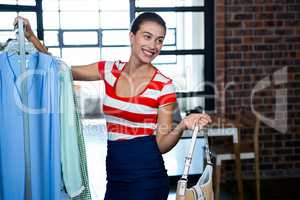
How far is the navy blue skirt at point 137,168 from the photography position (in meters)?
1.58

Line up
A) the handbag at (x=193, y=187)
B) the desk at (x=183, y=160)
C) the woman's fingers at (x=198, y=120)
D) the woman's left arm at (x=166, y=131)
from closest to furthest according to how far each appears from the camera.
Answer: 1. the handbag at (x=193, y=187)
2. the woman's fingers at (x=198, y=120)
3. the woman's left arm at (x=166, y=131)
4. the desk at (x=183, y=160)

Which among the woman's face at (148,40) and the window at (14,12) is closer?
the woman's face at (148,40)

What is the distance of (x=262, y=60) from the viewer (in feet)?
12.7

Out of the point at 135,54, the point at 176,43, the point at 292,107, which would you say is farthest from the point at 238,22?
the point at 135,54

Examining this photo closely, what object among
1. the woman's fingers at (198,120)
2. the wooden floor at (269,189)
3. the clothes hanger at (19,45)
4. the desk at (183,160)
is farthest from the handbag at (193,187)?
the desk at (183,160)

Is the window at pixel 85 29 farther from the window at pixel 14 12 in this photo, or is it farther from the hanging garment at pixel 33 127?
the hanging garment at pixel 33 127

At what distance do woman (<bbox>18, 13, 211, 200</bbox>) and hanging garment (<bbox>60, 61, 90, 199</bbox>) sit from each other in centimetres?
17

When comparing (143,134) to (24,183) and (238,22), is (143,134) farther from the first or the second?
(238,22)

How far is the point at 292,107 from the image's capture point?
399 cm

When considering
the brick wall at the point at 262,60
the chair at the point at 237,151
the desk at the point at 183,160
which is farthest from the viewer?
the desk at the point at 183,160

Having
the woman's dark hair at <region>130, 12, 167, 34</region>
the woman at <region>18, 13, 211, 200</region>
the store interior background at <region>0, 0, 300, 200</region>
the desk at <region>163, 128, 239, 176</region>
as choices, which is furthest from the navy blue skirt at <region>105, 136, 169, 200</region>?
the desk at <region>163, 128, 239, 176</region>

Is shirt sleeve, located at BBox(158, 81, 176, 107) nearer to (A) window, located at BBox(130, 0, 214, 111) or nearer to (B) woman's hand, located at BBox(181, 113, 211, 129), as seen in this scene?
(B) woman's hand, located at BBox(181, 113, 211, 129)

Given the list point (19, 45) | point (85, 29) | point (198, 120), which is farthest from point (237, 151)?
point (85, 29)

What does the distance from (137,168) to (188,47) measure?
2524 millimetres
